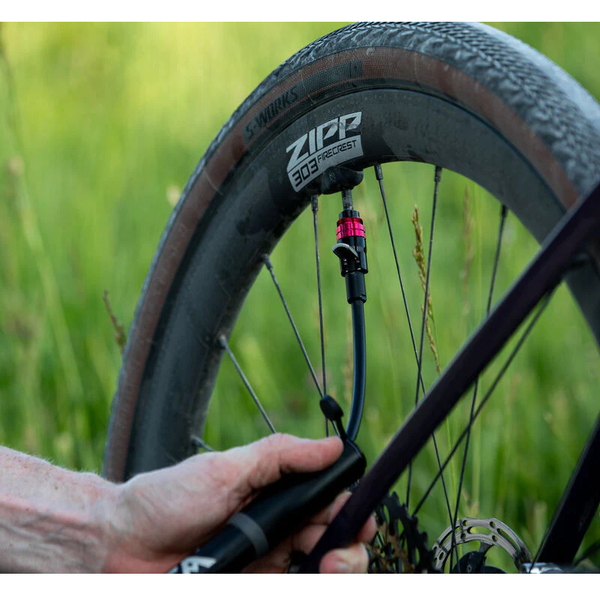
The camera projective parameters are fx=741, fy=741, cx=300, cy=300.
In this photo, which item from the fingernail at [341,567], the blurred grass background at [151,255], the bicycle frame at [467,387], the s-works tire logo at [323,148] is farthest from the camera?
the blurred grass background at [151,255]

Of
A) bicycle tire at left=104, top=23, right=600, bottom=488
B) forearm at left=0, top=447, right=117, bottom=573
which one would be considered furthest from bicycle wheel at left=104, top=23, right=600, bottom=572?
forearm at left=0, top=447, right=117, bottom=573

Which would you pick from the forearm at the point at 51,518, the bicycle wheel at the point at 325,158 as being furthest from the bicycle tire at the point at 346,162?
the forearm at the point at 51,518

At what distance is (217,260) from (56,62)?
1.59 meters

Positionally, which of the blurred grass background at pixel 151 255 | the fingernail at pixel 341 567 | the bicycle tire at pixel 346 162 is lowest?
the fingernail at pixel 341 567

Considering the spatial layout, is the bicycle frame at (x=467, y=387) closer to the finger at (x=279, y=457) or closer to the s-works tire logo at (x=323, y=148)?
the finger at (x=279, y=457)

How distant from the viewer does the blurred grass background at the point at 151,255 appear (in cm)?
130

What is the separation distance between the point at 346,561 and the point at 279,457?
11 centimetres

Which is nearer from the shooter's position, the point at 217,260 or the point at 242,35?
the point at 217,260

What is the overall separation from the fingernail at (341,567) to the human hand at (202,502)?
0.25ft

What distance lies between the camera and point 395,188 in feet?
6.40

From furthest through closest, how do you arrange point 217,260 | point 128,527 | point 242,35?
point 242,35, point 217,260, point 128,527

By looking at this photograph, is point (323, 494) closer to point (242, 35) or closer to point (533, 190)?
point (533, 190)

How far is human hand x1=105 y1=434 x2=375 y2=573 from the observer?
0.63 meters

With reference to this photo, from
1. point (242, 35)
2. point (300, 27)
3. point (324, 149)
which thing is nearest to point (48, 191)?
point (242, 35)
